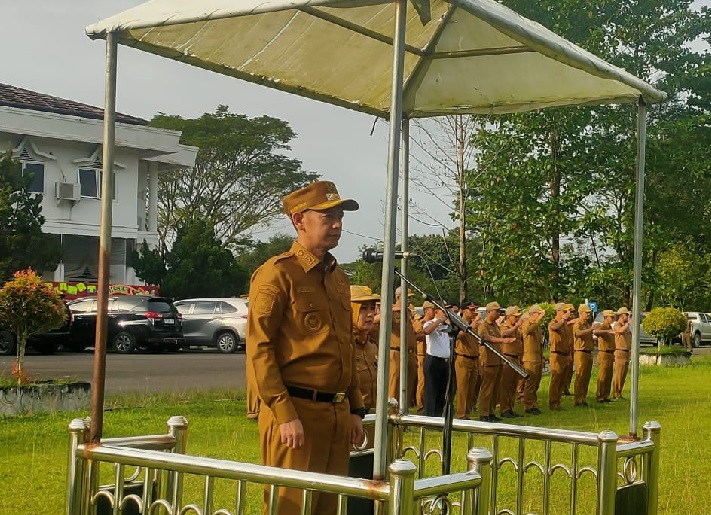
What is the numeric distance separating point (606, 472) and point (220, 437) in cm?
688

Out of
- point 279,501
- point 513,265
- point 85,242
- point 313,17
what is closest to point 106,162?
point 313,17

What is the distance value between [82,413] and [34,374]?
6.27 meters

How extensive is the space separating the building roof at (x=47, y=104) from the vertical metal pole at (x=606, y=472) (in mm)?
30036

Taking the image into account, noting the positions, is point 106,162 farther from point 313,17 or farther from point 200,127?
point 200,127

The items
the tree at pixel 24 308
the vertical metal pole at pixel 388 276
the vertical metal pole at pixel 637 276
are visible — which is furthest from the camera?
the tree at pixel 24 308

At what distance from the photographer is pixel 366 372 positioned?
365 inches

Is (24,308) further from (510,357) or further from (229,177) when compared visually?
(229,177)

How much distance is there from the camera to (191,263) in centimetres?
3500

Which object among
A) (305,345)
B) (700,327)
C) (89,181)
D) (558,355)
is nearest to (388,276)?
(305,345)

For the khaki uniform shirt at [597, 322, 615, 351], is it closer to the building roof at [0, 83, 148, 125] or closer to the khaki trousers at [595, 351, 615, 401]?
A: the khaki trousers at [595, 351, 615, 401]

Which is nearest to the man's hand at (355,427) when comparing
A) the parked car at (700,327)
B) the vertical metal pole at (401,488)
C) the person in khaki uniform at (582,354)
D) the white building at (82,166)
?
the vertical metal pole at (401,488)

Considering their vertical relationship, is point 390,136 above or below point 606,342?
above

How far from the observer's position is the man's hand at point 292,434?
443 cm

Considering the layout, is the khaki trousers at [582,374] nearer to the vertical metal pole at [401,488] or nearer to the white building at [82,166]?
the vertical metal pole at [401,488]
